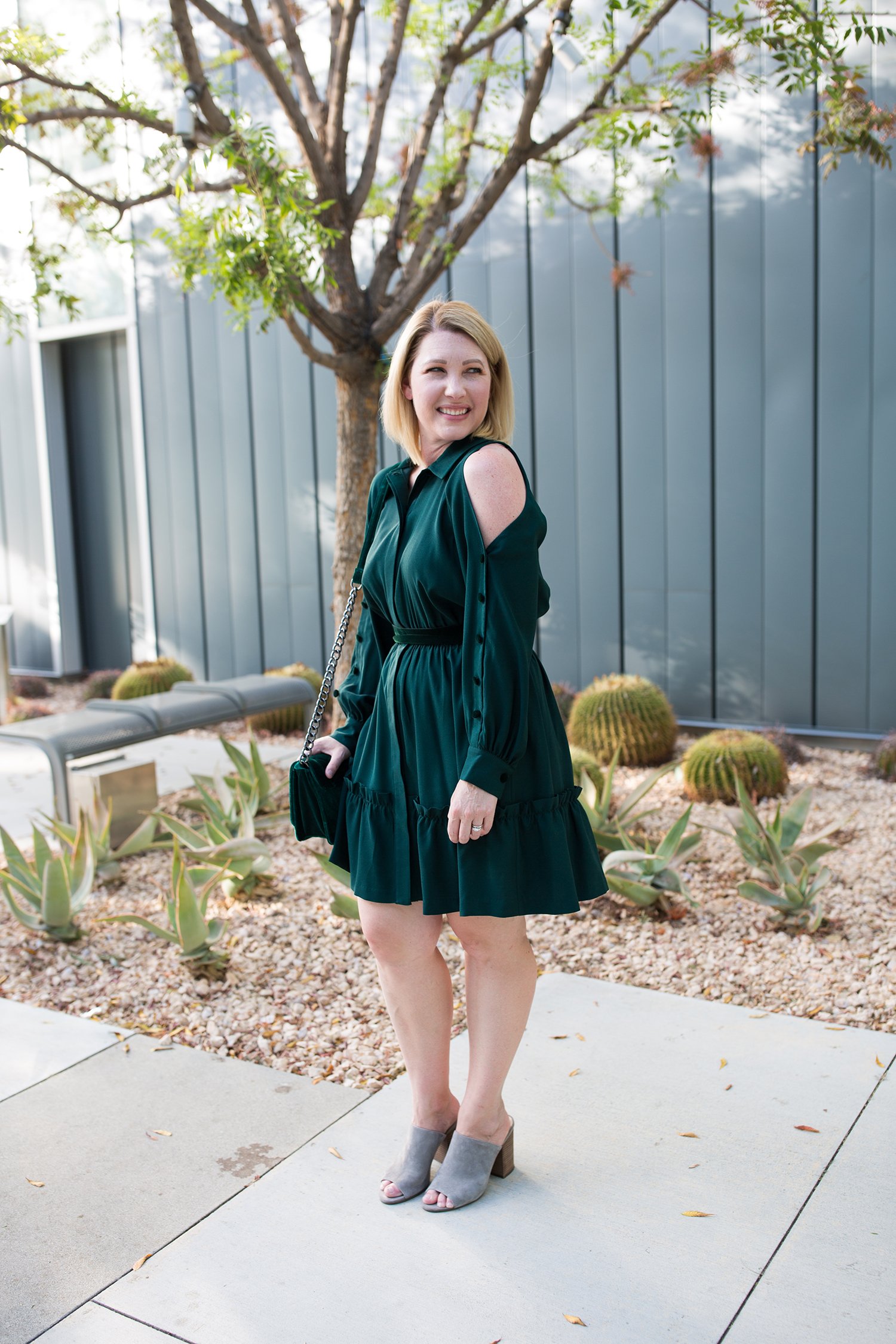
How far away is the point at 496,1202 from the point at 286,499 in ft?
22.7

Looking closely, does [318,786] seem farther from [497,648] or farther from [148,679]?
[148,679]

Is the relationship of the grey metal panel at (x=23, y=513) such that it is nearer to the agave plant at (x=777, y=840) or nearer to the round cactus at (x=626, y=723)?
the round cactus at (x=626, y=723)

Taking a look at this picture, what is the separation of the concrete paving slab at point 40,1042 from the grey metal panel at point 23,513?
7720 millimetres

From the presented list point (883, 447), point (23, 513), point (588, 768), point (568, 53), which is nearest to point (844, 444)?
point (883, 447)

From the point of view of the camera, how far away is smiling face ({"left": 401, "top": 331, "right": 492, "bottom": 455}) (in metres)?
2.21

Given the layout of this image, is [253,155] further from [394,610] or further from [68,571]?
[68,571]

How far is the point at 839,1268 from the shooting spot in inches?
80.7

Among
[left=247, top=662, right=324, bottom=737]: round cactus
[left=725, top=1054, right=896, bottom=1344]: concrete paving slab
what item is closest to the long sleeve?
[left=725, top=1054, right=896, bottom=1344]: concrete paving slab

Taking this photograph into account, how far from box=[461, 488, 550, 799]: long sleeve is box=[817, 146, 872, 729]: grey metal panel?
4.79 metres

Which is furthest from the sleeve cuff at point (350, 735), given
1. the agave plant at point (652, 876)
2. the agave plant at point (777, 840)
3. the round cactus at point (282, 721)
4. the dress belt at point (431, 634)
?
the round cactus at point (282, 721)

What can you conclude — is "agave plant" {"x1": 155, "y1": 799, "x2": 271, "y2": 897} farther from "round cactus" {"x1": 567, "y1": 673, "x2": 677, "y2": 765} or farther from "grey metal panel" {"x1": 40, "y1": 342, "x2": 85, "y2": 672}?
"grey metal panel" {"x1": 40, "y1": 342, "x2": 85, "y2": 672}

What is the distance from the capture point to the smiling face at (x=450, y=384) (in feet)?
7.23

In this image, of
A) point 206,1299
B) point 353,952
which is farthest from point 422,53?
point 206,1299

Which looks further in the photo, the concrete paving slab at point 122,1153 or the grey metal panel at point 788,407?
the grey metal panel at point 788,407
